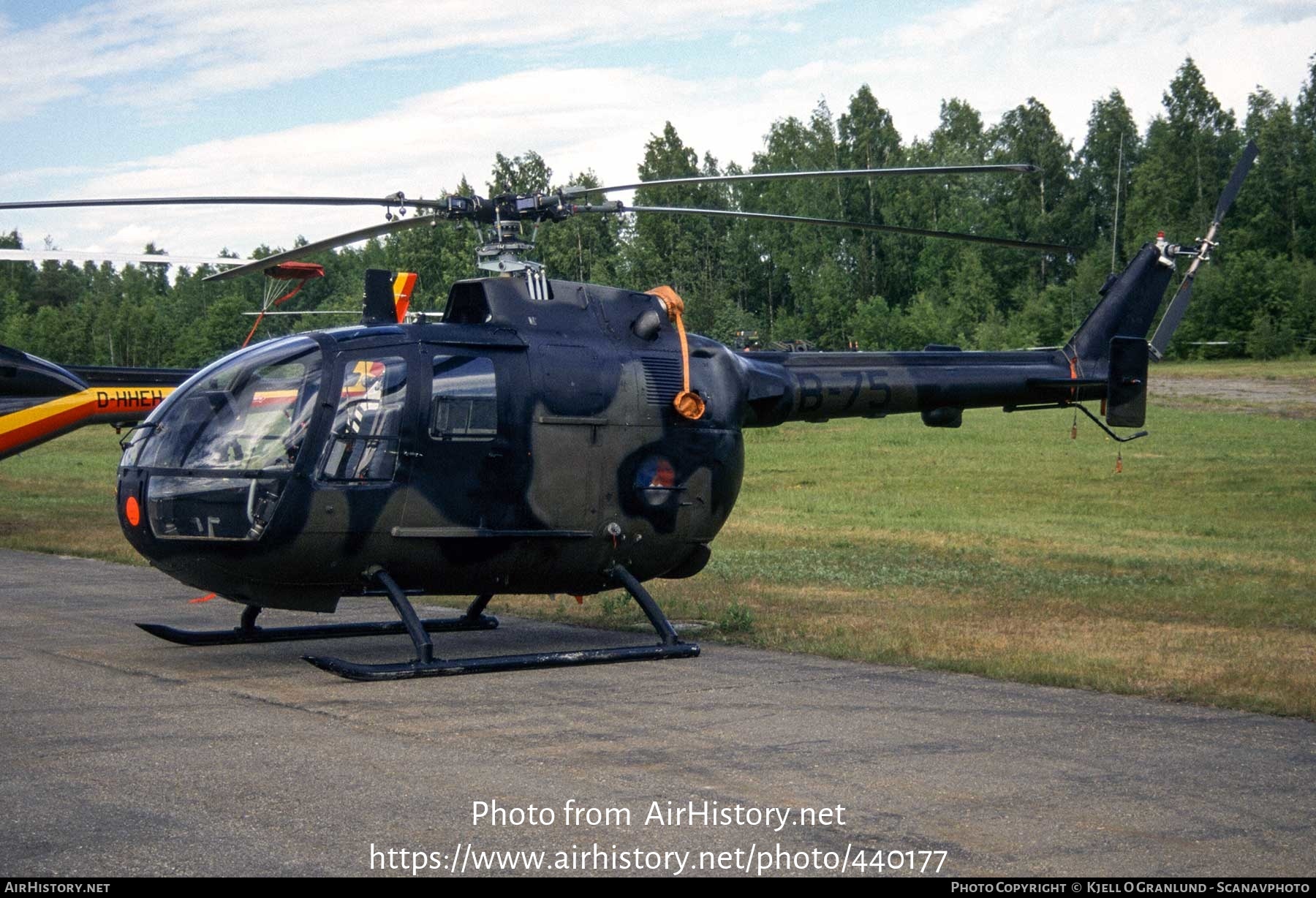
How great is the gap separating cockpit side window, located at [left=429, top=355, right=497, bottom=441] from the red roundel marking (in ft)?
6.56

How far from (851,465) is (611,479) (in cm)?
2444

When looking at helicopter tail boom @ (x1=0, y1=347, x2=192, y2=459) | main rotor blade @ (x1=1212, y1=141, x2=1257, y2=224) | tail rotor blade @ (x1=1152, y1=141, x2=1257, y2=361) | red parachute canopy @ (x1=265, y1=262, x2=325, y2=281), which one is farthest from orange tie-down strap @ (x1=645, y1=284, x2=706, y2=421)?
helicopter tail boom @ (x1=0, y1=347, x2=192, y2=459)

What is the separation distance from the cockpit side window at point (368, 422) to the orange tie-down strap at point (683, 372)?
2210 millimetres

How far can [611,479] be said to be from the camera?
411 inches

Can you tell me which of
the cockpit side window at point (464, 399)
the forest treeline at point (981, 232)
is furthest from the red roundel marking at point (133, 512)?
the forest treeline at point (981, 232)

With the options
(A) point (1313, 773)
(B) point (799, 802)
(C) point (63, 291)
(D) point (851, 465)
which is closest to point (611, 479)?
(B) point (799, 802)

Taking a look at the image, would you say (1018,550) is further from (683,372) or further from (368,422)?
(368,422)

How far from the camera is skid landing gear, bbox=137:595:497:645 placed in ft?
34.7

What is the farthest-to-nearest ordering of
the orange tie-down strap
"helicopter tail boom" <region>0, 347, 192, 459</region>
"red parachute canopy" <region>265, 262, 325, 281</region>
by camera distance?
"helicopter tail boom" <region>0, 347, 192, 459</region>
"red parachute canopy" <region>265, 262, 325, 281</region>
the orange tie-down strap

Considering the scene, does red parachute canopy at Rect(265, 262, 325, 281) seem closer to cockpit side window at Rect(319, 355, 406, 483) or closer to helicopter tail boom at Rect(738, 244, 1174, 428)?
cockpit side window at Rect(319, 355, 406, 483)

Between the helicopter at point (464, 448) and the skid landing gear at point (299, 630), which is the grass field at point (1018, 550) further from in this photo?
the helicopter at point (464, 448)

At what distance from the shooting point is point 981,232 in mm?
72062

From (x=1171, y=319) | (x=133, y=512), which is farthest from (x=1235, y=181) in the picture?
(x=133, y=512)
